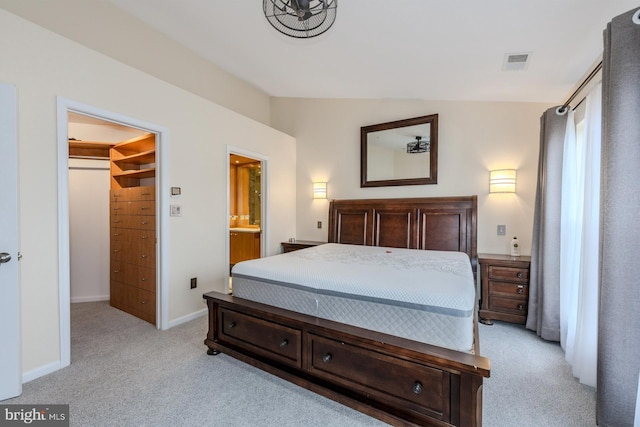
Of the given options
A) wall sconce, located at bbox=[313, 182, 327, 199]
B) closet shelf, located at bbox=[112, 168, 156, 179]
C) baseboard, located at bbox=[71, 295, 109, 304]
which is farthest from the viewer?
wall sconce, located at bbox=[313, 182, 327, 199]

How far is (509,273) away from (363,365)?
2414 mm

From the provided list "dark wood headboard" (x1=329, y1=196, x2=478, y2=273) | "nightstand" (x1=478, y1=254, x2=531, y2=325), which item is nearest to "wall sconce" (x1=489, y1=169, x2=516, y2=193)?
"dark wood headboard" (x1=329, y1=196, x2=478, y2=273)

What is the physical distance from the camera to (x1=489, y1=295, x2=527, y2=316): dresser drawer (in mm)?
3205

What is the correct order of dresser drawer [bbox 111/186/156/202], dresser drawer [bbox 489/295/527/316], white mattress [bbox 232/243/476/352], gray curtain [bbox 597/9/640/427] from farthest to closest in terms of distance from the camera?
dresser drawer [bbox 111/186/156/202] → dresser drawer [bbox 489/295/527/316] → white mattress [bbox 232/243/476/352] → gray curtain [bbox 597/9/640/427]

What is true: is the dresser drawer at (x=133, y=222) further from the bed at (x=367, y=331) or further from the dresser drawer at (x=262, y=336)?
the dresser drawer at (x=262, y=336)

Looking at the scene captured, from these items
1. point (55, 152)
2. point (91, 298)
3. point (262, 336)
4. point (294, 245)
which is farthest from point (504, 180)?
point (91, 298)

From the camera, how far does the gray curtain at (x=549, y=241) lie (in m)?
2.83

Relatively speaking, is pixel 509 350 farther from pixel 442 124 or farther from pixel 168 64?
pixel 168 64

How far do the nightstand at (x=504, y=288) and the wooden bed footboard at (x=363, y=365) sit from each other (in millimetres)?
2077

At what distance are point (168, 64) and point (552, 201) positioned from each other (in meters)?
4.87

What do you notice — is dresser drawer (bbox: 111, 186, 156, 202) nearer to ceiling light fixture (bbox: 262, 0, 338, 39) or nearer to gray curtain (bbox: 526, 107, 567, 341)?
ceiling light fixture (bbox: 262, 0, 338, 39)

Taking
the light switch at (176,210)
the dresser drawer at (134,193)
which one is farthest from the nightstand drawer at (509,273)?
the dresser drawer at (134,193)

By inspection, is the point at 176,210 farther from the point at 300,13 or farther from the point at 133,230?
the point at 300,13

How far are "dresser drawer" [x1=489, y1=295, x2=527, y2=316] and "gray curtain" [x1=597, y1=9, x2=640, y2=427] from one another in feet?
5.53
